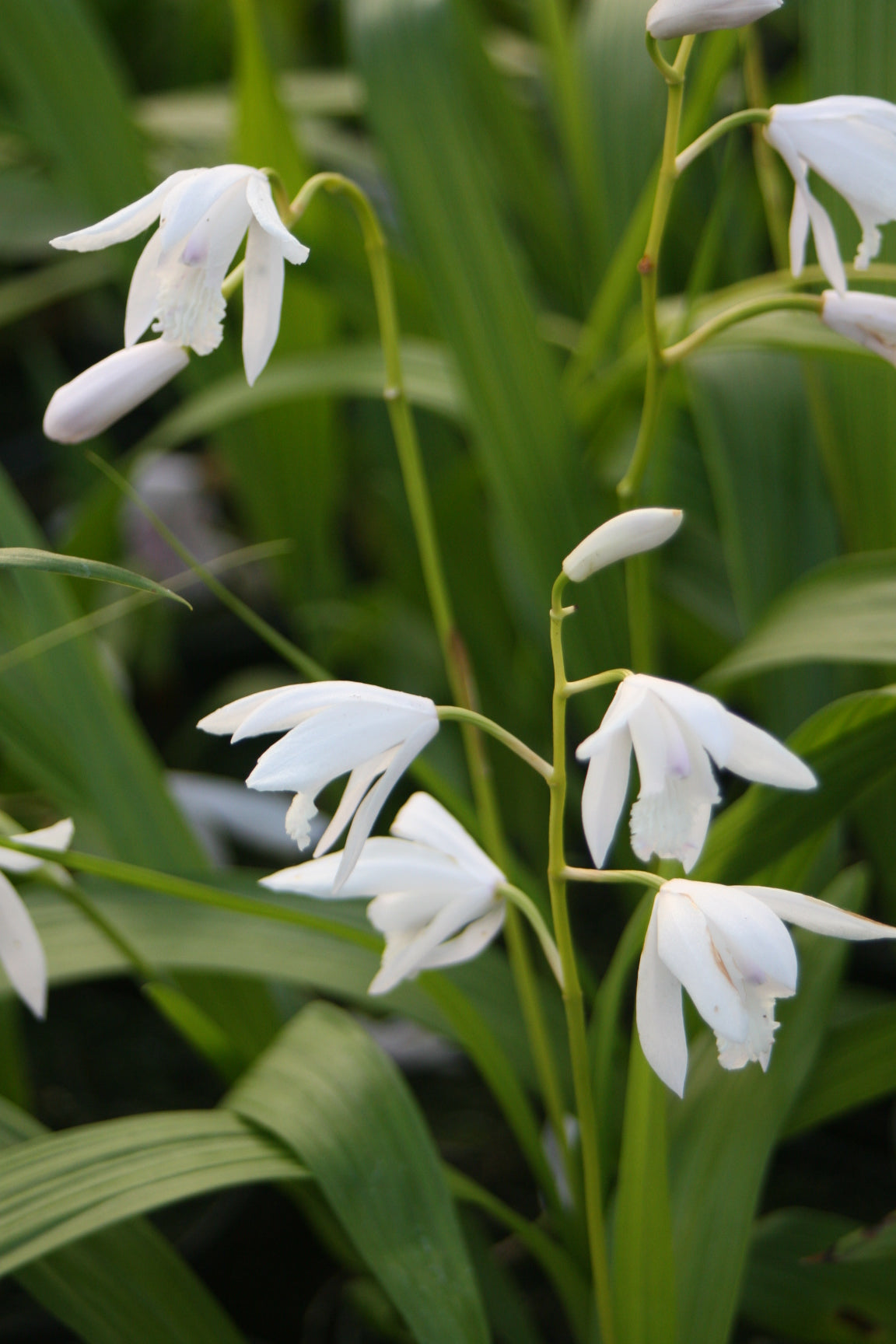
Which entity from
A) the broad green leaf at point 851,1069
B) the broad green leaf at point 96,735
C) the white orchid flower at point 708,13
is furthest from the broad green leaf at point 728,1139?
the white orchid flower at point 708,13

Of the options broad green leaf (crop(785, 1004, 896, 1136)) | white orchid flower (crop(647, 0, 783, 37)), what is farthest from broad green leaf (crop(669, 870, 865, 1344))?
white orchid flower (crop(647, 0, 783, 37))

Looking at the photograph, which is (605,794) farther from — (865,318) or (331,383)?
(331,383)

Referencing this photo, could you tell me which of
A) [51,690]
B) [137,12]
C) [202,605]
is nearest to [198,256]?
[51,690]

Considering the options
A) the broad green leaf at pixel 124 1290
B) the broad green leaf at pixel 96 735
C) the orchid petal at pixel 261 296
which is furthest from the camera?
the broad green leaf at pixel 96 735

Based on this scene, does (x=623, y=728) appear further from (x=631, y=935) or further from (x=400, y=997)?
(x=400, y=997)

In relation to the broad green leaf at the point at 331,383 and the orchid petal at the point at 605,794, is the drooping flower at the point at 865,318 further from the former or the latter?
the broad green leaf at the point at 331,383

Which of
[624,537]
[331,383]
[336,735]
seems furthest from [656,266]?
[331,383]
